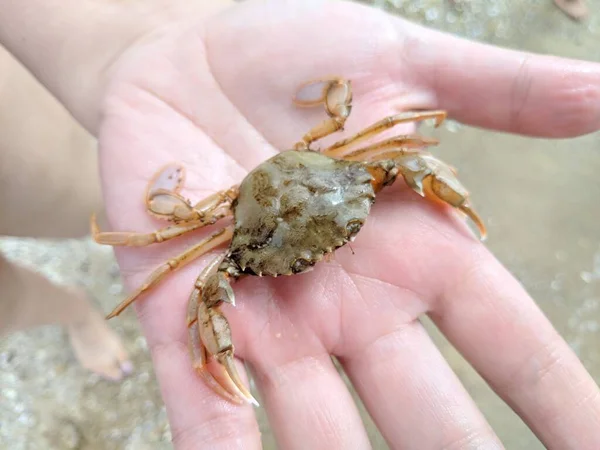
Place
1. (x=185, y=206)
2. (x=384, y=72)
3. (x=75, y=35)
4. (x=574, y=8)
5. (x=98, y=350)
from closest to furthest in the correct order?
(x=185, y=206) → (x=384, y=72) → (x=75, y=35) → (x=98, y=350) → (x=574, y=8)

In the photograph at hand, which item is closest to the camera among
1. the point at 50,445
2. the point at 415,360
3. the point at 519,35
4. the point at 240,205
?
the point at 415,360

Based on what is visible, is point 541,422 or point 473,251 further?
point 473,251

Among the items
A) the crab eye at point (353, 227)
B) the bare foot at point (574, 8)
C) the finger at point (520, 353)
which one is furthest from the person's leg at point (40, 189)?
the bare foot at point (574, 8)

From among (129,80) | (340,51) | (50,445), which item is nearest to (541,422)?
(340,51)

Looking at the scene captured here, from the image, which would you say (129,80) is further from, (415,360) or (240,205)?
(415,360)

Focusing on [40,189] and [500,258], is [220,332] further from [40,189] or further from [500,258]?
[500,258]

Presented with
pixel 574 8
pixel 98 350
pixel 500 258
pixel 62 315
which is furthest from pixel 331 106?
pixel 574 8

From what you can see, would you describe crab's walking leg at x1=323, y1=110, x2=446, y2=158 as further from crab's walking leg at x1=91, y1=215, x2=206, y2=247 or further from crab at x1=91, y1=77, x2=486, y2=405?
crab's walking leg at x1=91, y1=215, x2=206, y2=247
